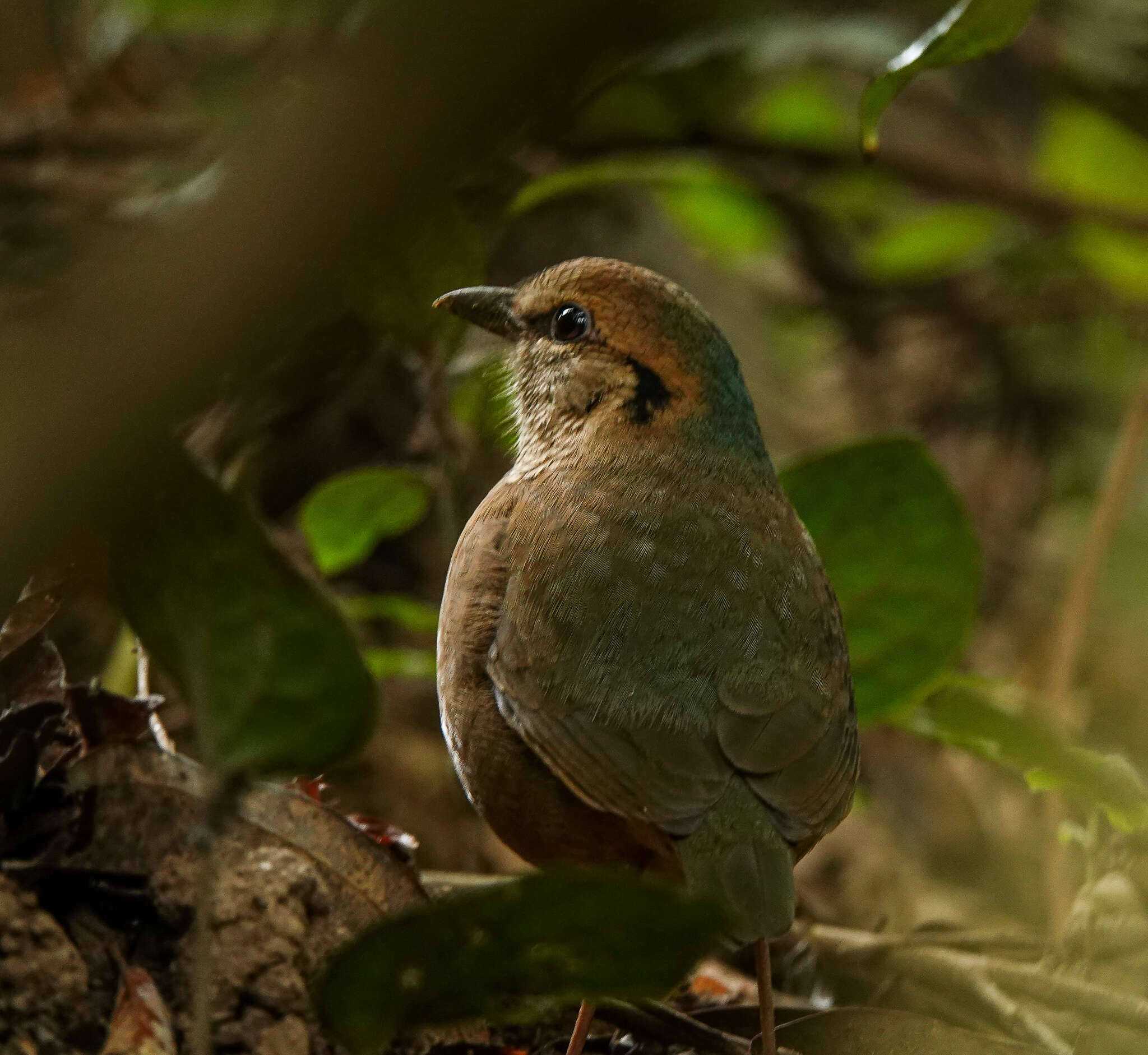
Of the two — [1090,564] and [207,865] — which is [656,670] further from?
[1090,564]

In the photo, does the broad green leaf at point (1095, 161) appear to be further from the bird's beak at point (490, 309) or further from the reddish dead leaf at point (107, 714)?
the reddish dead leaf at point (107, 714)

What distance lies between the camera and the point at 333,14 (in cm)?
430

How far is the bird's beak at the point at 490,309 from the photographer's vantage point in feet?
12.2

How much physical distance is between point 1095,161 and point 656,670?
202 inches

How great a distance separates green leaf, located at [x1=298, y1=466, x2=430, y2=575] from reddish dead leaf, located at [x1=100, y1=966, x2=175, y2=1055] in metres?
1.52

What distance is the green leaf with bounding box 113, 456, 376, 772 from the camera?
6.27ft

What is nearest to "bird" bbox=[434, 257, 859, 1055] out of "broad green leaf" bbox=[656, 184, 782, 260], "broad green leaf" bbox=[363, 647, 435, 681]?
"broad green leaf" bbox=[363, 647, 435, 681]

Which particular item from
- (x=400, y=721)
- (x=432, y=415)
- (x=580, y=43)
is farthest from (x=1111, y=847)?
(x=400, y=721)

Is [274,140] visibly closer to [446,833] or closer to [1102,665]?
[446,833]

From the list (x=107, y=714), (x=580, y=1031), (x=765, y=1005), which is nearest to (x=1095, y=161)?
(x=765, y=1005)

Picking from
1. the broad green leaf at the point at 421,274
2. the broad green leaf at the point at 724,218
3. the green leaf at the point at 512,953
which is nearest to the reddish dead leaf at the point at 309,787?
the green leaf at the point at 512,953

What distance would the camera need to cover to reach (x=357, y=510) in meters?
3.80

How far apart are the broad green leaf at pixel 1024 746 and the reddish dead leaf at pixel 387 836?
1.29 meters

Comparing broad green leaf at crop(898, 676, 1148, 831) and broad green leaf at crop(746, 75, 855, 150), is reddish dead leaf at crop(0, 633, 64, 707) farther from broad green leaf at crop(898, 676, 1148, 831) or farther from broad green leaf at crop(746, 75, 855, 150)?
broad green leaf at crop(746, 75, 855, 150)
